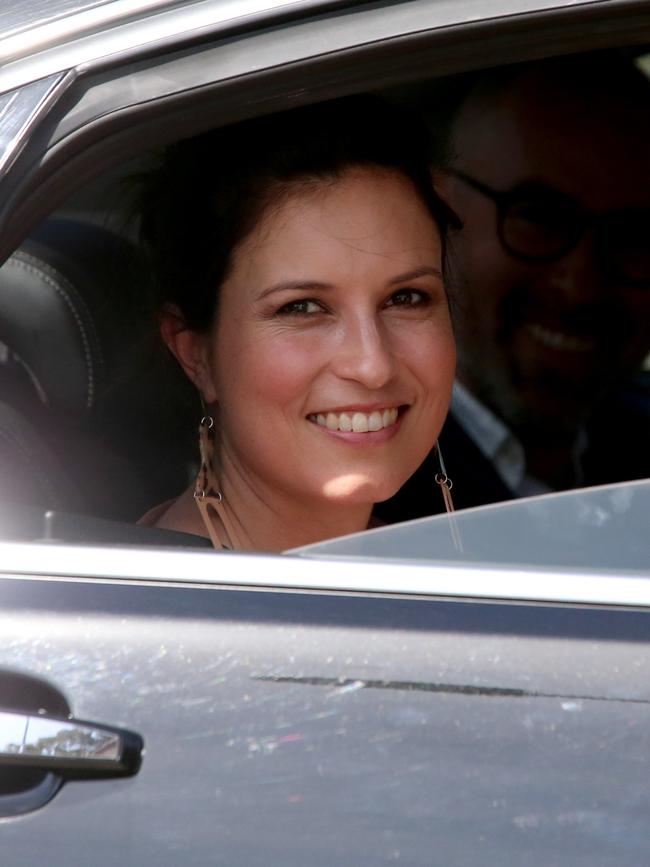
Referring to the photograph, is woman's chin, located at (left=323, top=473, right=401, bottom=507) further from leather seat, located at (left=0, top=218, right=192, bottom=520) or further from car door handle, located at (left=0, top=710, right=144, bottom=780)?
car door handle, located at (left=0, top=710, right=144, bottom=780)

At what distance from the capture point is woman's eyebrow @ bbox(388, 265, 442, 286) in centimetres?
212

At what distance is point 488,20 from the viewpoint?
4.83ft

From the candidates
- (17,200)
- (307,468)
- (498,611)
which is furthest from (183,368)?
(498,611)

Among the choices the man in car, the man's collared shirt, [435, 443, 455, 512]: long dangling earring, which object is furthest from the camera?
the man in car

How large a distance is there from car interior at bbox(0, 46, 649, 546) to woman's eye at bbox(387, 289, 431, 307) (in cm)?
34

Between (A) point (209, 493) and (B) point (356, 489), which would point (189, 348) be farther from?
(B) point (356, 489)

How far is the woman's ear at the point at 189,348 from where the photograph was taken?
226 cm

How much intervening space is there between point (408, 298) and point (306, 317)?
190mm

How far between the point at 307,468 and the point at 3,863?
840 mm

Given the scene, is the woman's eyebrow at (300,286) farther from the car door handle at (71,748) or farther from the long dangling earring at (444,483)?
the car door handle at (71,748)

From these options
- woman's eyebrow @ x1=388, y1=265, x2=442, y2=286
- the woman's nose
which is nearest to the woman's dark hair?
woman's eyebrow @ x1=388, y1=265, x2=442, y2=286

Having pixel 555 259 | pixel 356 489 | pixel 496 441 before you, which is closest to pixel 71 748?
pixel 356 489

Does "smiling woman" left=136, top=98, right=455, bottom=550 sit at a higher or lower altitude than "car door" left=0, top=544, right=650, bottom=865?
higher

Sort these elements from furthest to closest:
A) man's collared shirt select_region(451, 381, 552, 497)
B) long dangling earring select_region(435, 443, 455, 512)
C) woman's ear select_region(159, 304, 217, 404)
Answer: man's collared shirt select_region(451, 381, 552, 497), long dangling earring select_region(435, 443, 455, 512), woman's ear select_region(159, 304, 217, 404)
